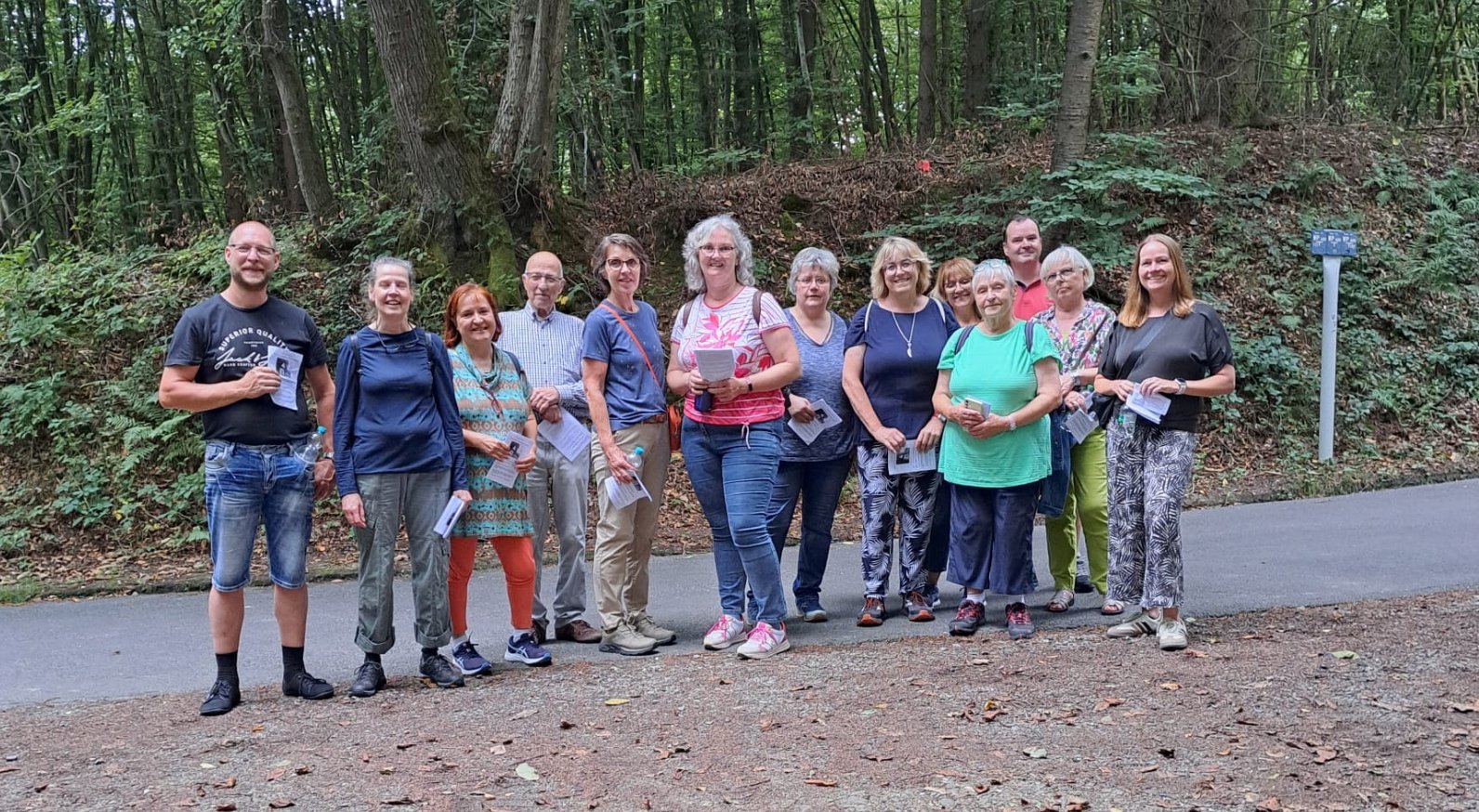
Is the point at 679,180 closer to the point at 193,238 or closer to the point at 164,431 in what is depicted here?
the point at 193,238

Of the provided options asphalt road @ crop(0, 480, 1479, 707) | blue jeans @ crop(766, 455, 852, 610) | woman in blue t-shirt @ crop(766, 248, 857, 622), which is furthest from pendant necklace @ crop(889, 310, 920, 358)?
asphalt road @ crop(0, 480, 1479, 707)

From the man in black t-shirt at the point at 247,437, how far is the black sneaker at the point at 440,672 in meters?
0.46

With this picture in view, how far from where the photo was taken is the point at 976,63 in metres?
17.5

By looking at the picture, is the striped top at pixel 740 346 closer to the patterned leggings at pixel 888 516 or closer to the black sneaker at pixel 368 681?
the patterned leggings at pixel 888 516

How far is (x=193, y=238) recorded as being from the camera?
1299 cm

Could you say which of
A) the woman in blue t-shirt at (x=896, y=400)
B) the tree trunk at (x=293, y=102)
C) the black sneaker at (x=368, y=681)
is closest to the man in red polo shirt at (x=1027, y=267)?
the woman in blue t-shirt at (x=896, y=400)

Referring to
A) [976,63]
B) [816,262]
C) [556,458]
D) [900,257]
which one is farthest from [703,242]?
[976,63]

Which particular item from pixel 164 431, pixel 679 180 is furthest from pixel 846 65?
pixel 164 431

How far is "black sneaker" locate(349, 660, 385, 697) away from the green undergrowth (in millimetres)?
4422

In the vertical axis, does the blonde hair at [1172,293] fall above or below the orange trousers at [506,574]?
above

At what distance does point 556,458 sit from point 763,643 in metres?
1.53

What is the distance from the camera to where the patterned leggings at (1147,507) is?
5477 mm

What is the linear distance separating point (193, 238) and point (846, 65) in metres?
13.9

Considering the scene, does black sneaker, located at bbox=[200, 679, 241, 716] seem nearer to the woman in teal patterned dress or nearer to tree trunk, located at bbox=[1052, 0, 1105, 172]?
the woman in teal patterned dress
